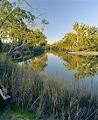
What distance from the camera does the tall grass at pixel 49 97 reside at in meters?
6.27

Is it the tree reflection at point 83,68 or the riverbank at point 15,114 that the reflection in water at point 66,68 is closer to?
the tree reflection at point 83,68

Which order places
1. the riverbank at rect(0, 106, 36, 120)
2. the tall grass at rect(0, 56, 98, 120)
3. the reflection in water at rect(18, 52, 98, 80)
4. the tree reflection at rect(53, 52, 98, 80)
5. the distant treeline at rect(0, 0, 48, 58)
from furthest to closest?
the tree reflection at rect(53, 52, 98, 80)
the reflection in water at rect(18, 52, 98, 80)
the distant treeline at rect(0, 0, 48, 58)
the tall grass at rect(0, 56, 98, 120)
the riverbank at rect(0, 106, 36, 120)

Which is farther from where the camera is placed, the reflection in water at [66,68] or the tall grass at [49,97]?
the reflection in water at [66,68]

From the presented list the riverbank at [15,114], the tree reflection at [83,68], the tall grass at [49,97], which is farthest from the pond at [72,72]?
the riverbank at [15,114]

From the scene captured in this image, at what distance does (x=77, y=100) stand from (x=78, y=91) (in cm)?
70

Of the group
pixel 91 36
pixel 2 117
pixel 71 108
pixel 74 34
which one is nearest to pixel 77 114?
pixel 71 108

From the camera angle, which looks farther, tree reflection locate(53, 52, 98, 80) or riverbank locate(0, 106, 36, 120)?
tree reflection locate(53, 52, 98, 80)

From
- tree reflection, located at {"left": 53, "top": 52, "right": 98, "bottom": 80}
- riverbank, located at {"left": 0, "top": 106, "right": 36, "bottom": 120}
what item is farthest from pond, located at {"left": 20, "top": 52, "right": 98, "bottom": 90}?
riverbank, located at {"left": 0, "top": 106, "right": 36, "bottom": 120}

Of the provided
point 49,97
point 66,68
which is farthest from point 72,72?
point 49,97

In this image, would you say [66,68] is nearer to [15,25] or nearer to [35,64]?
[35,64]

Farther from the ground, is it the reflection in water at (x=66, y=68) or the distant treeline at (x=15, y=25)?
the distant treeline at (x=15, y=25)

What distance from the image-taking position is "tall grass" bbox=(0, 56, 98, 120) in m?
6.27

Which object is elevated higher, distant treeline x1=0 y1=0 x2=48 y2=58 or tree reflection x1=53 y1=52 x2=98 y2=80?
distant treeline x1=0 y1=0 x2=48 y2=58

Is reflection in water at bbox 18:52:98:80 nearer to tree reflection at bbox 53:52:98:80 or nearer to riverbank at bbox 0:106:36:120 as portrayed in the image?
tree reflection at bbox 53:52:98:80
